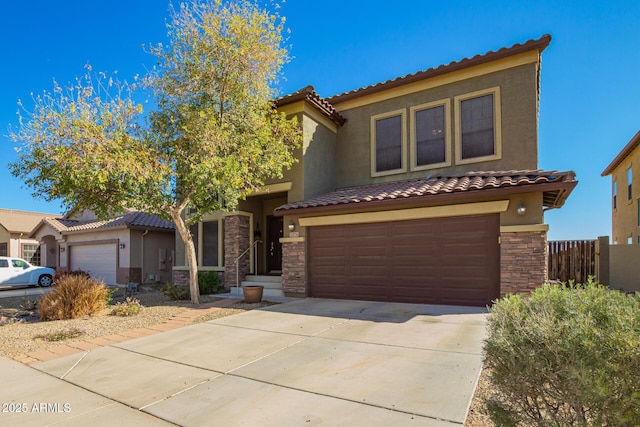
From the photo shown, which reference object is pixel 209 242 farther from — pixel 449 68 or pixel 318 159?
pixel 449 68

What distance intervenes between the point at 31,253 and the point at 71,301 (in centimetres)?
2142

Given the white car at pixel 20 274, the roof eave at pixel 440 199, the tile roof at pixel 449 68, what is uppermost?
the tile roof at pixel 449 68

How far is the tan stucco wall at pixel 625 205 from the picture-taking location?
17973 millimetres

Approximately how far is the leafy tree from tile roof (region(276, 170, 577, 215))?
1.90m

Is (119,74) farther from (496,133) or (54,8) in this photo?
(496,133)

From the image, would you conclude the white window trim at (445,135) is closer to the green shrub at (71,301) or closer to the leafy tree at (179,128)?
the leafy tree at (179,128)

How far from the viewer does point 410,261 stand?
9.74m

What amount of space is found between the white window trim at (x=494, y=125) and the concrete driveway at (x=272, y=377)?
5.32 metres

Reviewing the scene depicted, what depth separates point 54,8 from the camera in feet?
34.0

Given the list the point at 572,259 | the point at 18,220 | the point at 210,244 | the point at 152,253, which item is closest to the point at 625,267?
the point at 572,259

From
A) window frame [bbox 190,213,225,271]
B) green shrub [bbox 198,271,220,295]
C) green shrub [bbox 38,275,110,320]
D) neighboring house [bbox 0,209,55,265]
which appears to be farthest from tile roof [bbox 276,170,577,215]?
neighboring house [bbox 0,209,55,265]

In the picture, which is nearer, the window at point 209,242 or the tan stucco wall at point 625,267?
the tan stucco wall at point 625,267

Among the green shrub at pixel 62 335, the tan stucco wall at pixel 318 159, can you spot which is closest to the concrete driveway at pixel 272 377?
the green shrub at pixel 62 335

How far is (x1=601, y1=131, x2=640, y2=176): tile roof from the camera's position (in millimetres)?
17281
